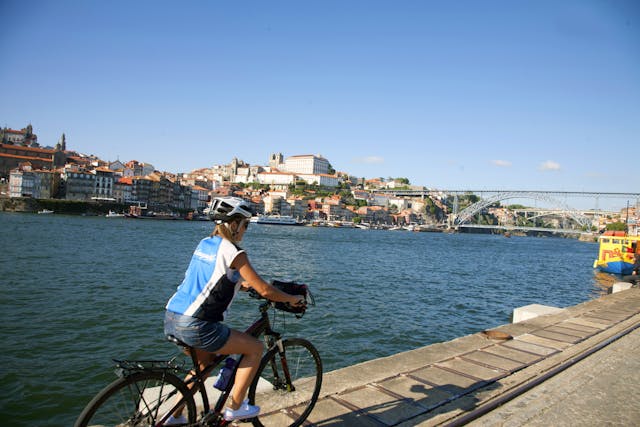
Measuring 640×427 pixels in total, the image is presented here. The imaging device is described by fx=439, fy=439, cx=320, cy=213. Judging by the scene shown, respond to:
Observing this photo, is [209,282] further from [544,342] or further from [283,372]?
[544,342]

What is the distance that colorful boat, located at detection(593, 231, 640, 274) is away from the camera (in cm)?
3684

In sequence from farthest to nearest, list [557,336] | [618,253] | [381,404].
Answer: [618,253], [557,336], [381,404]

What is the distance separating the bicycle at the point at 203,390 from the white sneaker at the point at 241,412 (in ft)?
0.19

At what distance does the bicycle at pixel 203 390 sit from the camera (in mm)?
2832

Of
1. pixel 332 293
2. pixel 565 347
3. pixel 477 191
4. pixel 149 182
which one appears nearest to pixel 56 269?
pixel 332 293

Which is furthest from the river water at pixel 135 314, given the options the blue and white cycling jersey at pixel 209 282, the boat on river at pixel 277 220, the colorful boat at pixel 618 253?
the boat on river at pixel 277 220

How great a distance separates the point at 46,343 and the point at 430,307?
1283 cm

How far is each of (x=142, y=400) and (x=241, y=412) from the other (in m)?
0.75

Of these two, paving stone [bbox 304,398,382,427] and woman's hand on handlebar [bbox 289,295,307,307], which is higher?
woman's hand on handlebar [bbox 289,295,307,307]

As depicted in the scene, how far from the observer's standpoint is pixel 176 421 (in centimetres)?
318


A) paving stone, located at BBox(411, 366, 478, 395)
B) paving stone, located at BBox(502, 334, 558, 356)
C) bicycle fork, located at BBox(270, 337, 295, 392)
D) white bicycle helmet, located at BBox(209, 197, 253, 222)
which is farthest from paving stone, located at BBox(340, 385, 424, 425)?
paving stone, located at BBox(502, 334, 558, 356)

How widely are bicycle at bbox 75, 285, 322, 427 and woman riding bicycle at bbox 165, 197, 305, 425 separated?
13cm

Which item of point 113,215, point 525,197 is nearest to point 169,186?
point 113,215

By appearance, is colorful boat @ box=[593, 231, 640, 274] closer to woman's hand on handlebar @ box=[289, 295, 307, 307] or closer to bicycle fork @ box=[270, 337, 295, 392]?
bicycle fork @ box=[270, 337, 295, 392]
